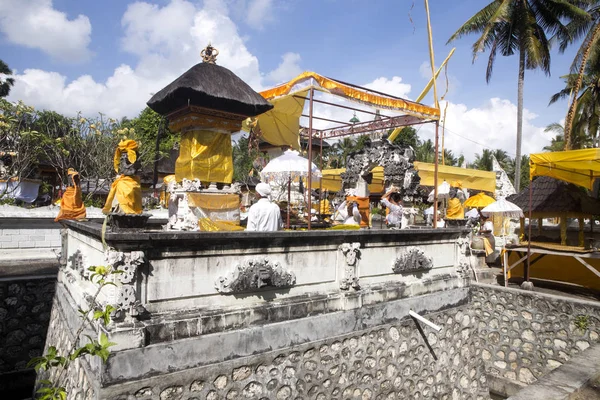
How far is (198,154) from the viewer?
8.80 meters

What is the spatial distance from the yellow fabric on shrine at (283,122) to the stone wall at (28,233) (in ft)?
23.3

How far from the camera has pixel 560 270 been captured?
1136 cm

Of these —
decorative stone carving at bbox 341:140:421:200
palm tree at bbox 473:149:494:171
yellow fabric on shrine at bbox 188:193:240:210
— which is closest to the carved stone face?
yellow fabric on shrine at bbox 188:193:240:210

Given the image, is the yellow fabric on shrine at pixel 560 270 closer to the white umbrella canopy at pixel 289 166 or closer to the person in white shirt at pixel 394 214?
the person in white shirt at pixel 394 214

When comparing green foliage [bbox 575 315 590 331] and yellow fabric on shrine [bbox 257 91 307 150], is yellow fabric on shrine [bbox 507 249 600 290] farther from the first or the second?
yellow fabric on shrine [bbox 257 91 307 150]

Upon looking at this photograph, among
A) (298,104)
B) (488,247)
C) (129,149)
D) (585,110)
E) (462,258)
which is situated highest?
(585,110)

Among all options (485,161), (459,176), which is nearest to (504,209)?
(459,176)

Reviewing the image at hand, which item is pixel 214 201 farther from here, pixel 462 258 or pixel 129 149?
pixel 462 258

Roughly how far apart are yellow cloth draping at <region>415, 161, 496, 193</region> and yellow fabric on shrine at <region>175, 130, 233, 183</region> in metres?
8.97

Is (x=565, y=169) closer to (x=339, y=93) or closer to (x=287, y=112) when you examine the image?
(x=339, y=93)

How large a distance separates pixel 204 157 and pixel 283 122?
3.26m

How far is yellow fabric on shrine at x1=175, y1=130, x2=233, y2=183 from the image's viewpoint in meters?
8.83

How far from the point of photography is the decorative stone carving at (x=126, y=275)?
394cm

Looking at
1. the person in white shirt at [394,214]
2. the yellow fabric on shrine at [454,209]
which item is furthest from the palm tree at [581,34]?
the person in white shirt at [394,214]
